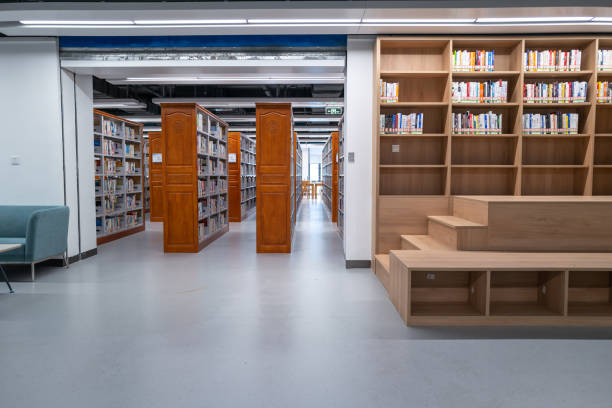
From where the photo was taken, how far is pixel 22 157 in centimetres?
555

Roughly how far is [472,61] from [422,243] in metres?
2.52

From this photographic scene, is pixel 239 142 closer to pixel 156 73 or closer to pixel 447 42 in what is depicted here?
pixel 156 73

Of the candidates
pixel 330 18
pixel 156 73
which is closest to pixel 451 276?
pixel 330 18

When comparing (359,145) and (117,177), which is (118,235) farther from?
(359,145)

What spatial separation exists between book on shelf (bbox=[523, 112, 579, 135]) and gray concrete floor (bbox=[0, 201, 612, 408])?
280 cm

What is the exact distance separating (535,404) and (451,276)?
64.3 inches

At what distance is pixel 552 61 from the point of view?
5.00 m

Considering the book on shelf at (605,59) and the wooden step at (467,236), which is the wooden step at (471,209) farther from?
the book on shelf at (605,59)

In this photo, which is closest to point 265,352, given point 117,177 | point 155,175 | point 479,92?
point 479,92

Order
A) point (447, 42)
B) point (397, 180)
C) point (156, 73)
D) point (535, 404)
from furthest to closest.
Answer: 1. point (156, 73)
2. point (397, 180)
3. point (447, 42)
4. point (535, 404)

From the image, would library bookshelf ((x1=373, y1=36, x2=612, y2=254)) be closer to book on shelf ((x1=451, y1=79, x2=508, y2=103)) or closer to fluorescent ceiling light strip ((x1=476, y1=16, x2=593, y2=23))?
book on shelf ((x1=451, y1=79, x2=508, y2=103))

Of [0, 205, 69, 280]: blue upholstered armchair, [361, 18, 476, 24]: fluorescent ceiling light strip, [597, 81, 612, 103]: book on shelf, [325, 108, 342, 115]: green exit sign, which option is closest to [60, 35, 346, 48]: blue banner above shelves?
[361, 18, 476, 24]: fluorescent ceiling light strip

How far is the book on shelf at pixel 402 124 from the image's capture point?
16.8ft

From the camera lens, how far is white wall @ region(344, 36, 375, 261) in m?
5.33
